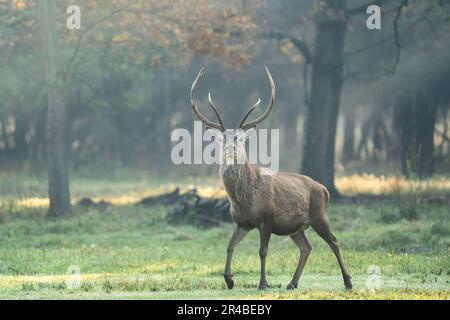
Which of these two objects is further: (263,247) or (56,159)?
(56,159)

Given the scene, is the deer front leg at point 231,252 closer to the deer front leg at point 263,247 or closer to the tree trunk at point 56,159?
the deer front leg at point 263,247

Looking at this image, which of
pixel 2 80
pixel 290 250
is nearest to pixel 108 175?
pixel 2 80

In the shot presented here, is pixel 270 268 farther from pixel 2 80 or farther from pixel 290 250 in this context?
pixel 2 80

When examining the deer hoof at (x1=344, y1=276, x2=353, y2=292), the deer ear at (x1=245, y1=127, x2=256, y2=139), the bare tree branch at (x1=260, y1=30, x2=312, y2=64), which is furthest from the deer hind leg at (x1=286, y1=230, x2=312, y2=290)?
the bare tree branch at (x1=260, y1=30, x2=312, y2=64)

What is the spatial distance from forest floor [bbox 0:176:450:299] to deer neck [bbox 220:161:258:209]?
45.7 inches

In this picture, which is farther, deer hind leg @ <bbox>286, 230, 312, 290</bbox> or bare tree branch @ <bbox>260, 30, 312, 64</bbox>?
bare tree branch @ <bbox>260, 30, 312, 64</bbox>

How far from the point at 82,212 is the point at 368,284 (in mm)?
12825

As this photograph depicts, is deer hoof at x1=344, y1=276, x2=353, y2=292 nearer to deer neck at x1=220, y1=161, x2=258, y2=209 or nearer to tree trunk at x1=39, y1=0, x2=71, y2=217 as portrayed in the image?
deer neck at x1=220, y1=161, x2=258, y2=209

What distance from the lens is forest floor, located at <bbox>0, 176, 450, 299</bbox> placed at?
13891 millimetres

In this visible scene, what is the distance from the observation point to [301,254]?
14.6 metres

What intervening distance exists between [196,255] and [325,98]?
11.0 meters

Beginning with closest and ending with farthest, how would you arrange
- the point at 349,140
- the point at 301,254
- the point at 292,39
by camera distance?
the point at 301,254
the point at 292,39
the point at 349,140

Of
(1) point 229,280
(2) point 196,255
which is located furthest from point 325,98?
(1) point 229,280

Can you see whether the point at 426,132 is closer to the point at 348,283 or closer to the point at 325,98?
the point at 325,98
